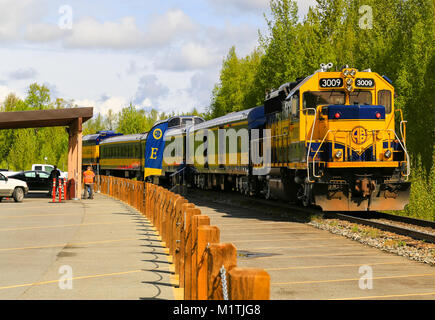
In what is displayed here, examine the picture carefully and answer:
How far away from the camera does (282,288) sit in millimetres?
8445

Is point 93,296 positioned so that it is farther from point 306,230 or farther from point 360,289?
point 306,230

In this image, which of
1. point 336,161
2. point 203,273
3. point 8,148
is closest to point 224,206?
point 336,161

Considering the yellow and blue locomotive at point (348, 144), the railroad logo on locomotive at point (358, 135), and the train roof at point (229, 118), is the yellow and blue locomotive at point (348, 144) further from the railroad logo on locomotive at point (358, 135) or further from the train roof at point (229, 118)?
the train roof at point (229, 118)

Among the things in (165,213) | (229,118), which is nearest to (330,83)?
(165,213)

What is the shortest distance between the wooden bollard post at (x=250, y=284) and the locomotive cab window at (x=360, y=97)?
14.5 metres

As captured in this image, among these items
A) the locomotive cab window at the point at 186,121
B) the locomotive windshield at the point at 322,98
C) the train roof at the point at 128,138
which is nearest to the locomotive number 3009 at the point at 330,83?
the locomotive windshield at the point at 322,98

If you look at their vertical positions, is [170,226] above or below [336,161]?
below

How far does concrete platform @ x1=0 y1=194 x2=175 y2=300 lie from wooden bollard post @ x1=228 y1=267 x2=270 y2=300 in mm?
4023

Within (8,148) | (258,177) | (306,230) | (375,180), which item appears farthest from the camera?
(8,148)

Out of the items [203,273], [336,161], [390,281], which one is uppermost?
[336,161]

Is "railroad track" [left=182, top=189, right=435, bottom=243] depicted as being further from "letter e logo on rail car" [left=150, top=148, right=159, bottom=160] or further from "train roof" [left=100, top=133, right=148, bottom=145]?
"train roof" [left=100, top=133, right=148, bottom=145]

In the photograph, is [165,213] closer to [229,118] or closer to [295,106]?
[295,106]

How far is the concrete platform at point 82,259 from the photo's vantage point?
8164 millimetres
